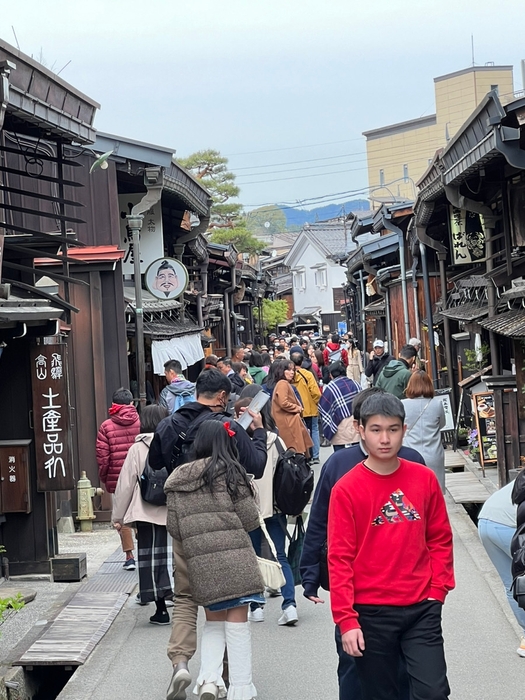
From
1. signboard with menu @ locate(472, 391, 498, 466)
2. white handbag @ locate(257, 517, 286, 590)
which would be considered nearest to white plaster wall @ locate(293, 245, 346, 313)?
signboard with menu @ locate(472, 391, 498, 466)

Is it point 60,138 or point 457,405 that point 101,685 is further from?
point 457,405

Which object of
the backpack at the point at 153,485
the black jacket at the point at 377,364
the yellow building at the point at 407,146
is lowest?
the backpack at the point at 153,485

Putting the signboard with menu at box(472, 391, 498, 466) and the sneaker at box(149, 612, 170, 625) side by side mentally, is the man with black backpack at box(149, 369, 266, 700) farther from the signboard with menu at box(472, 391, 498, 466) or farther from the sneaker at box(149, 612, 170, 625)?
the signboard with menu at box(472, 391, 498, 466)

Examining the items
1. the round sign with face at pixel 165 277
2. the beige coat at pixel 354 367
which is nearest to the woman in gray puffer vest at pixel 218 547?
the round sign with face at pixel 165 277

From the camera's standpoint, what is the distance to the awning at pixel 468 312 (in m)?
14.0

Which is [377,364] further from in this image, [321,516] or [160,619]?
[321,516]

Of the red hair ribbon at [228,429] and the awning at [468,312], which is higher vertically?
the awning at [468,312]

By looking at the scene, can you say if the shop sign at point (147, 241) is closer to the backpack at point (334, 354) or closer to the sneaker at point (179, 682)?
the backpack at point (334, 354)

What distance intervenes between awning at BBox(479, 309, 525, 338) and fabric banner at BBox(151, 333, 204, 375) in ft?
27.2

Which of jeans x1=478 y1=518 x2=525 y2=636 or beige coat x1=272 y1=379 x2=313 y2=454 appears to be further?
beige coat x1=272 y1=379 x2=313 y2=454

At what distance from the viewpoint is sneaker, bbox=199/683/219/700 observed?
549 cm

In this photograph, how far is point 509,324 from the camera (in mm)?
10961

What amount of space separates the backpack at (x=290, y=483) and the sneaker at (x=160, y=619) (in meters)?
1.64

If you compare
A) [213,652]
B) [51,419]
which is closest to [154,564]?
[213,652]
